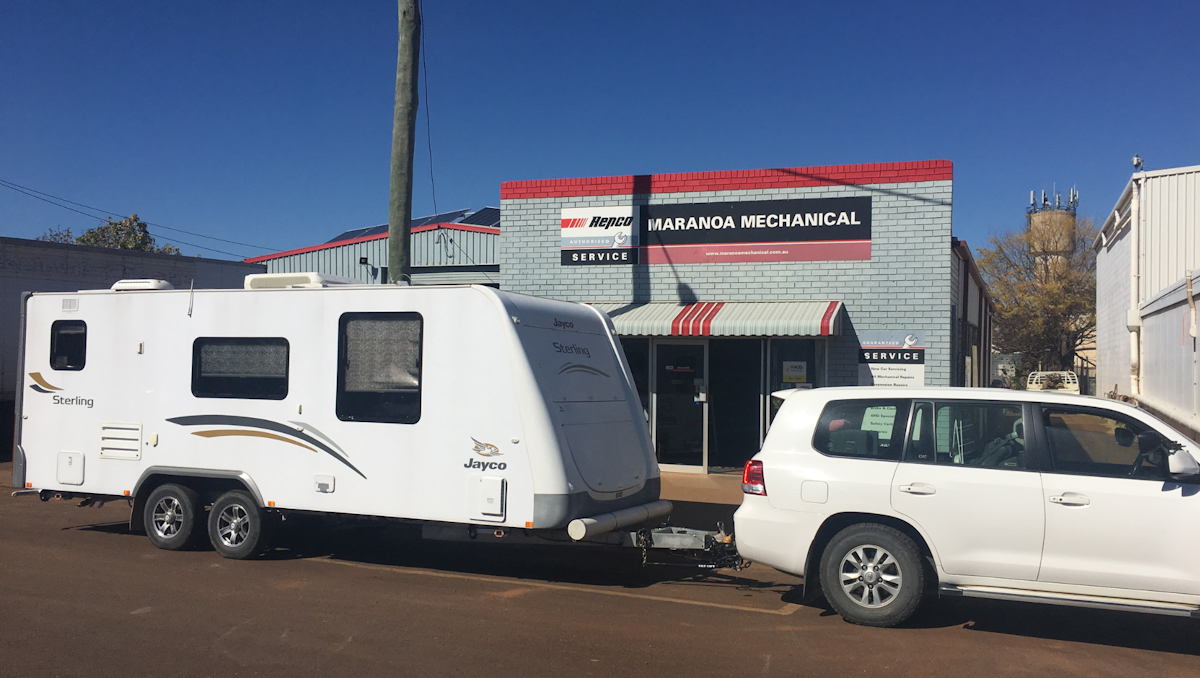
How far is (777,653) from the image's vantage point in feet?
18.9

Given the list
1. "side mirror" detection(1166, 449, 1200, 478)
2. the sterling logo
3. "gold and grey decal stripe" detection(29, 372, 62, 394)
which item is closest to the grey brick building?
the sterling logo

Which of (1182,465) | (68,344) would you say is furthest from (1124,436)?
(68,344)

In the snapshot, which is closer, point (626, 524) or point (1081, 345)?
point (626, 524)

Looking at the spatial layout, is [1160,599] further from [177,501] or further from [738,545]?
[177,501]

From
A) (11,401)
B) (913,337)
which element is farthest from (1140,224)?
(11,401)

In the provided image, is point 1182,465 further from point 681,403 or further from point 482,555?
point 681,403

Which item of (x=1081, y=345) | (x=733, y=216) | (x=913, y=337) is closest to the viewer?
(x=913, y=337)

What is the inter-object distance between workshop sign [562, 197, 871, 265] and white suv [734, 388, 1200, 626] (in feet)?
23.8

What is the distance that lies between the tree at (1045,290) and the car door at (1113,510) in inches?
1954

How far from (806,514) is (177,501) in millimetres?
6161

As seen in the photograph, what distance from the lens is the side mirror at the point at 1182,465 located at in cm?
563

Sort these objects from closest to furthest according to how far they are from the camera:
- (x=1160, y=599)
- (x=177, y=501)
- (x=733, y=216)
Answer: (x=1160, y=599)
(x=177, y=501)
(x=733, y=216)

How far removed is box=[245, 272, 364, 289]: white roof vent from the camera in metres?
8.46

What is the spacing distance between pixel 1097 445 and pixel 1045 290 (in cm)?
5080
